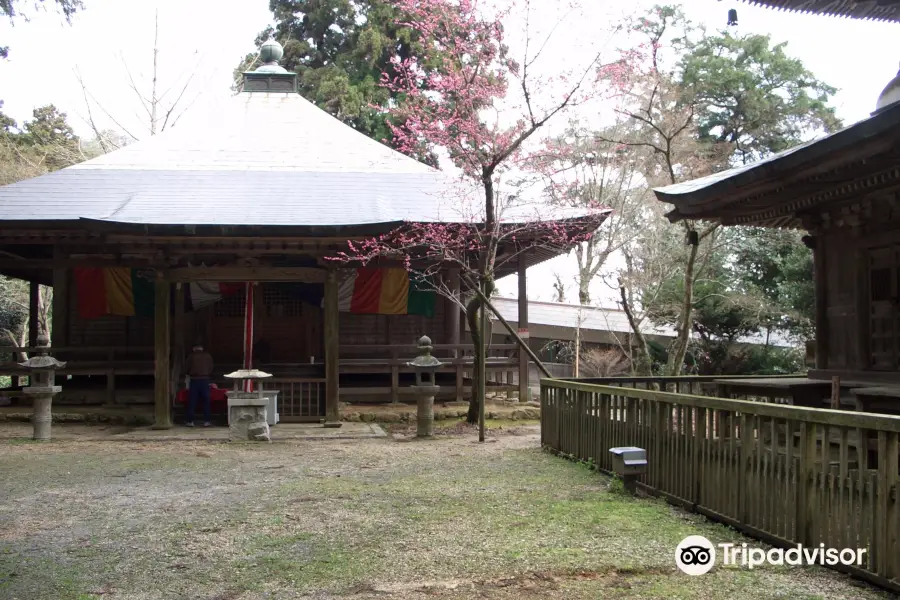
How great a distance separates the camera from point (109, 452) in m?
9.98

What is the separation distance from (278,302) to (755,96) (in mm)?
18582

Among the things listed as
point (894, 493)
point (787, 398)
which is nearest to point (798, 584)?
point (894, 493)

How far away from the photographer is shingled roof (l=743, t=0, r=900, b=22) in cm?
769

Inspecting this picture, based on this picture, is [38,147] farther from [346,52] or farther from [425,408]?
[425,408]

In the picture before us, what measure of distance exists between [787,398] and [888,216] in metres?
2.31

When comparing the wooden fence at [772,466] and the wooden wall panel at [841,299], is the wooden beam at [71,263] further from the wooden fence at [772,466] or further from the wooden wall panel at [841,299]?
the wooden wall panel at [841,299]

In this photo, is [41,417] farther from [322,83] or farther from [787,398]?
[322,83]

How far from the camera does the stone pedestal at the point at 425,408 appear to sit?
1156cm

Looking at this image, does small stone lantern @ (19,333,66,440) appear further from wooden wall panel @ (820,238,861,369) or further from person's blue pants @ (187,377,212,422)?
wooden wall panel @ (820,238,861,369)

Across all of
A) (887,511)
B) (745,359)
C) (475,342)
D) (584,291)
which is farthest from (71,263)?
(584,291)

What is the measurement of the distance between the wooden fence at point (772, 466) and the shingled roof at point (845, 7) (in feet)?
14.4

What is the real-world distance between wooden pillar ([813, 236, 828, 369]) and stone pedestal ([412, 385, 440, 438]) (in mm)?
5415

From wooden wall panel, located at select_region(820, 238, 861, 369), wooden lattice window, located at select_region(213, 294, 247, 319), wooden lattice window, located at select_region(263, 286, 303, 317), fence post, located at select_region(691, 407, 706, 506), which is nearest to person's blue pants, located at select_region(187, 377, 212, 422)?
wooden lattice window, located at select_region(213, 294, 247, 319)

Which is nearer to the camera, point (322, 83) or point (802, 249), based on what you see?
point (802, 249)
